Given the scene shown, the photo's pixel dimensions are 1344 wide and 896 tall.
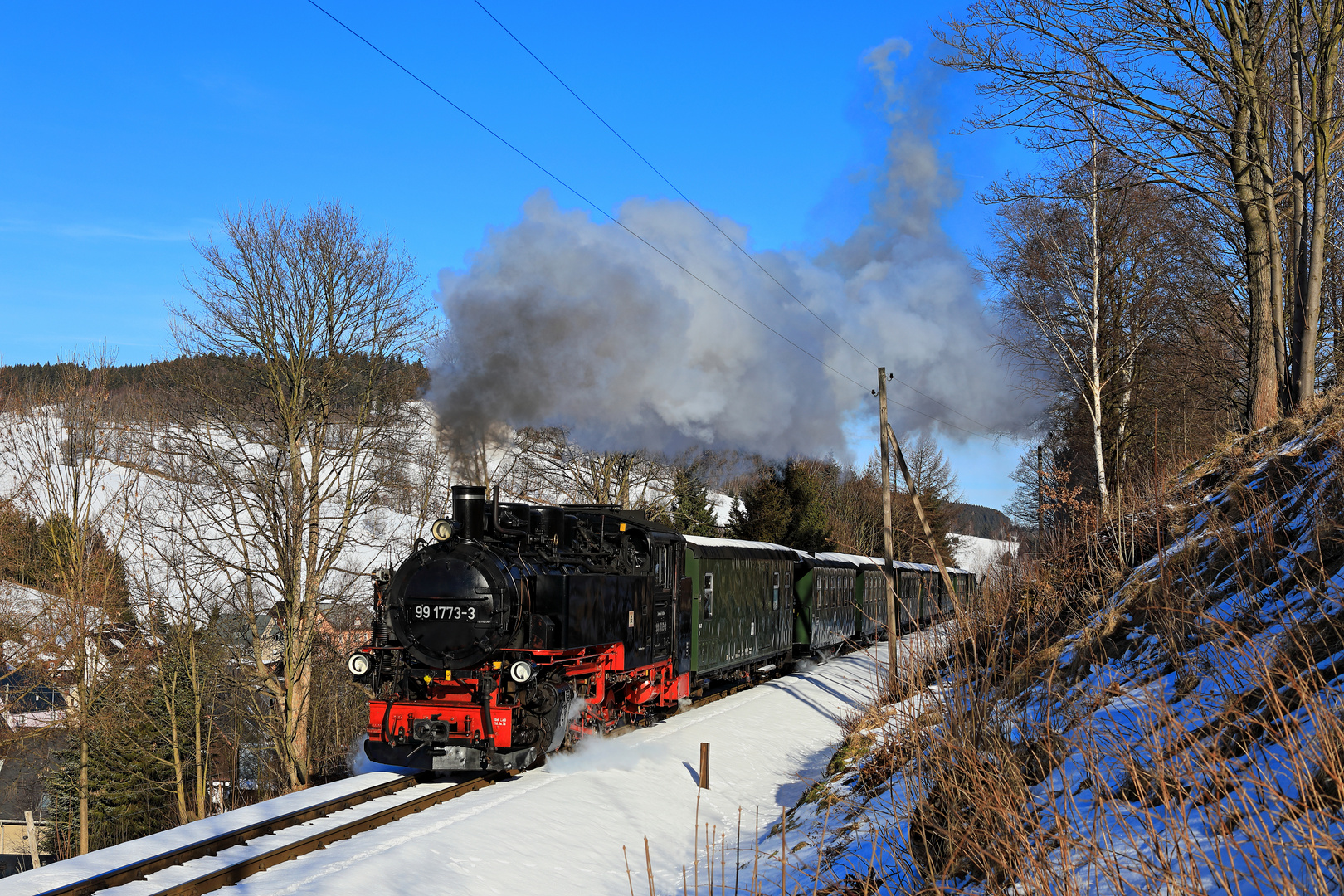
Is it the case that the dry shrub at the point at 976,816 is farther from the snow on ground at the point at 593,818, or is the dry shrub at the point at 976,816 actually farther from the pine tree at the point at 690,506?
the pine tree at the point at 690,506

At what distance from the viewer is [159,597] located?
20.8 m

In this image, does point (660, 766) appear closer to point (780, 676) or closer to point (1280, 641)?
point (1280, 641)

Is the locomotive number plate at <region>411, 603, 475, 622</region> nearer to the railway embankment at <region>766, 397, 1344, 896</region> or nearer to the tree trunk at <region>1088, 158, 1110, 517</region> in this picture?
the railway embankment at <region>766, 397, 1344, 896</region>

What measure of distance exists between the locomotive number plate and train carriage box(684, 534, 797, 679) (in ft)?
16.5

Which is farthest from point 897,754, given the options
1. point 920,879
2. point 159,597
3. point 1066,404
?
point 1066,404

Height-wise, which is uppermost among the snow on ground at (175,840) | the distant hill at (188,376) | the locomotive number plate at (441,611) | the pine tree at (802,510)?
the distant hill at (188,376)

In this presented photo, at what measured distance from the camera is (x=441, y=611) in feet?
32.2

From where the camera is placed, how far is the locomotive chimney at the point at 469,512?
10234 mm

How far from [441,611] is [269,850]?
3.14 m

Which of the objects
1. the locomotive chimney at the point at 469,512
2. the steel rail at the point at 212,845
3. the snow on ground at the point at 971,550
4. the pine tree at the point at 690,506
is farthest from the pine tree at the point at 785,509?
the steel rail at the point at 212,845

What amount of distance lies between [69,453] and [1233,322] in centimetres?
3020

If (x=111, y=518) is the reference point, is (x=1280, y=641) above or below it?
below

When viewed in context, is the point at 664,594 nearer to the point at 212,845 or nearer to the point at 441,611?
the point at 441,611

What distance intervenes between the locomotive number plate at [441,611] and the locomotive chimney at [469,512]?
831 mm
